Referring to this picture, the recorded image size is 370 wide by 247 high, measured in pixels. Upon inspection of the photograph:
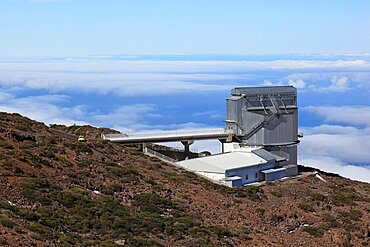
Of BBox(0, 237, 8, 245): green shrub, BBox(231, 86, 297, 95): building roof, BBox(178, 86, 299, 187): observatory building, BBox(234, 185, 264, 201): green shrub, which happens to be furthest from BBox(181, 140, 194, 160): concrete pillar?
BBox(0, 237, 8, 245): green shrub

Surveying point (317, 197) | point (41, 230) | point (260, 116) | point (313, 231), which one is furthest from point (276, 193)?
point (41, 230)

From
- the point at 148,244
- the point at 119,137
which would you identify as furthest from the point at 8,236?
the point at 119,137

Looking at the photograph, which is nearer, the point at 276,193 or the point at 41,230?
the point at 41,230

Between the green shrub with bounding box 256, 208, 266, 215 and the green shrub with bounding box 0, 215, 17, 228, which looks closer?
the green shrub with bounding box 0, 215, 17, 228

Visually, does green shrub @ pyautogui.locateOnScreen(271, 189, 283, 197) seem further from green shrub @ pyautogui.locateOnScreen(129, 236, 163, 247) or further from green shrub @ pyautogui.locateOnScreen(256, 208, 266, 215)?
green shrub @ pyautogui.locateOnScreen(129, 236, 163, 247)

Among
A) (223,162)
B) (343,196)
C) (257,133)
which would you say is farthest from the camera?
(257,133)

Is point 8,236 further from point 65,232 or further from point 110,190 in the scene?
point 110,190

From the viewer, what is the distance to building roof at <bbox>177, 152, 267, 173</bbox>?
46.9 metres

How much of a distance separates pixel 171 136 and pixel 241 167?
279 inches

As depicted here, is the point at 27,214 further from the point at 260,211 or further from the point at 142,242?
the point at 260,211

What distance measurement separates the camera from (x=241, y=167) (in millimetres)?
47000

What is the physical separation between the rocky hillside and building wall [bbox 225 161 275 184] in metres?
2.14

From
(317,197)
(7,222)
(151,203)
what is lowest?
(317,197)

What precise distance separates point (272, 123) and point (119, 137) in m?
11.1
